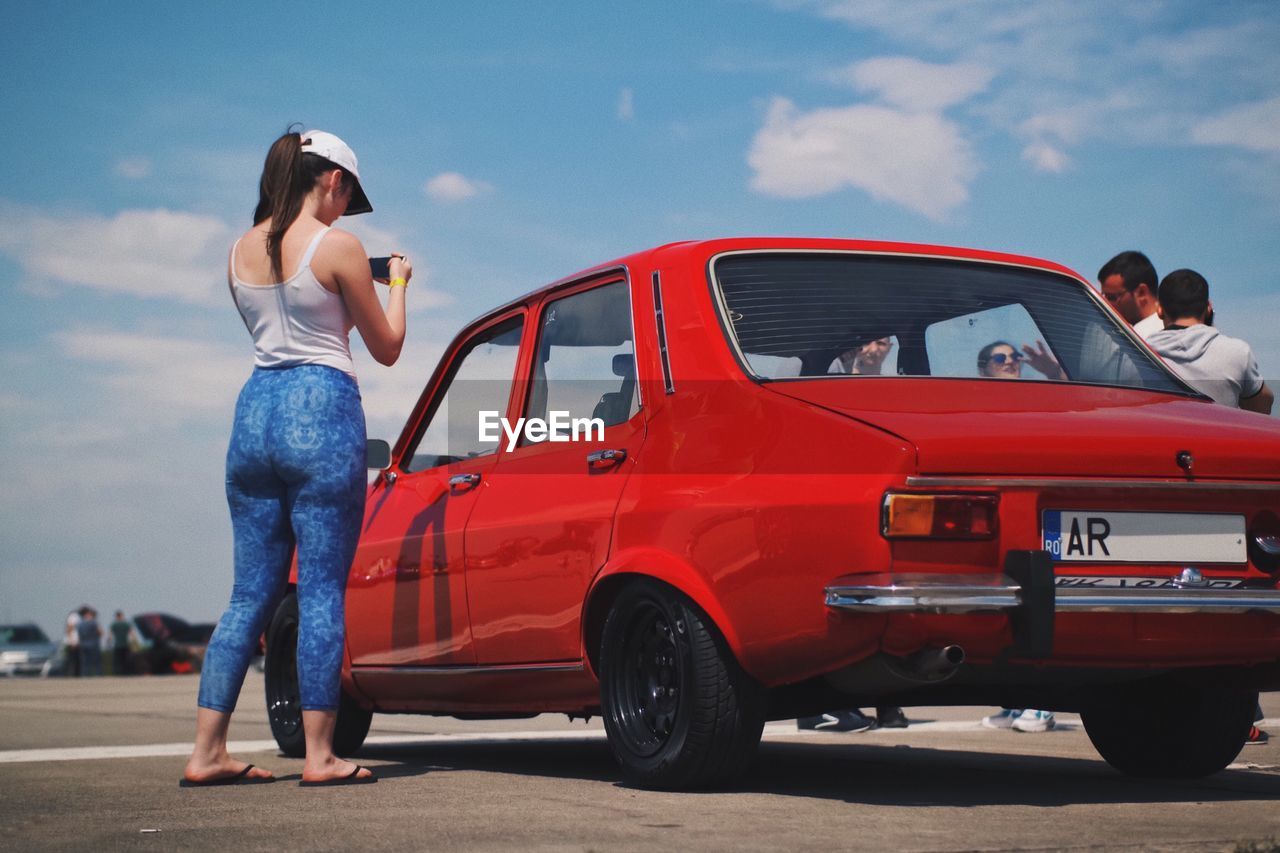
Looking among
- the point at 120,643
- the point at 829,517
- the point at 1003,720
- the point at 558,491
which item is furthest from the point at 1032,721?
the point at 120,643

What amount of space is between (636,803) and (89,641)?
118 feet

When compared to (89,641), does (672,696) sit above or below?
above

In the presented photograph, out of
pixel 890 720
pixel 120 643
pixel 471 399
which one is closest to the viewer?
pixel 471 399

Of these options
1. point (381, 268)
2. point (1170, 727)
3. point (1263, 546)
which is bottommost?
point (1170, 727)

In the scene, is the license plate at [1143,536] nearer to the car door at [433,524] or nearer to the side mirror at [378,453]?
the car door at [433,524]


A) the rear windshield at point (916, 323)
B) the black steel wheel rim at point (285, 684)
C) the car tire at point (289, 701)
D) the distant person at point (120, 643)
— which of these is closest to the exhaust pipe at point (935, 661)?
the rear windshield at point (916, 323)

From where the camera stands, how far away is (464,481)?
5.98 meters

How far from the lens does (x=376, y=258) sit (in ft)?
18.8

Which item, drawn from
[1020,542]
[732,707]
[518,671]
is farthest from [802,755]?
[1020,542]

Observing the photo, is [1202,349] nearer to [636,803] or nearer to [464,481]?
[464,481]

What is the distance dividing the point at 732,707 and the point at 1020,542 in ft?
2.99

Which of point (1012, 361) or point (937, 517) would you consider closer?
point (937, 517)


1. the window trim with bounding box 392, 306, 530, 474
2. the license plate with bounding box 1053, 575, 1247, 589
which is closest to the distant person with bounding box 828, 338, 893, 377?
the license plate with bounding box 1053, 575, 1247, 589

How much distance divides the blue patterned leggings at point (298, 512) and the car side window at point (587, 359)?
0.68 metres
